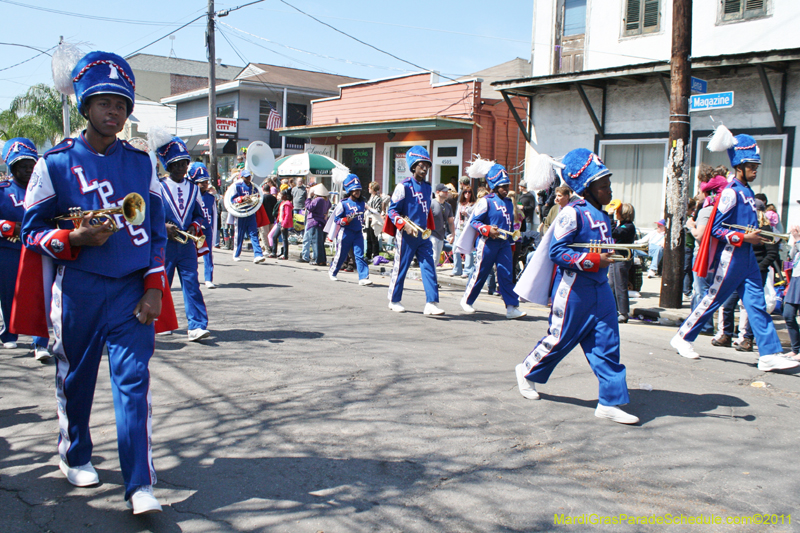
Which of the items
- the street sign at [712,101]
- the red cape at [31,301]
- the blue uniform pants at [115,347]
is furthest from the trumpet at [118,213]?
the street sign at [712,101]

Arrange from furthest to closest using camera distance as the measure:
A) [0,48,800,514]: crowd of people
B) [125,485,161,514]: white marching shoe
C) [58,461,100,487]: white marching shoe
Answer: [58,461,100,487]: white marching shoe < [0,48,800,514]: crowd of people < [125,485,161,514]: white marching shoe

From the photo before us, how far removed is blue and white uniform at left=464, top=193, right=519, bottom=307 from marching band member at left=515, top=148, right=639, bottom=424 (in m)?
3.85

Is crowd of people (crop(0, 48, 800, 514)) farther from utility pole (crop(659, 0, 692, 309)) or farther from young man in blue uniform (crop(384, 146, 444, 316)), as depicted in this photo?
utility pole (crop(659, 0, 692, 309))

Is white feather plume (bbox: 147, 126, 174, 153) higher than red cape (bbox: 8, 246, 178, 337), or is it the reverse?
white feather plume (bbox: 147, 126, 174, 153)

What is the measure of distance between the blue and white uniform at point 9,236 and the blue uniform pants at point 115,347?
9.97 ft

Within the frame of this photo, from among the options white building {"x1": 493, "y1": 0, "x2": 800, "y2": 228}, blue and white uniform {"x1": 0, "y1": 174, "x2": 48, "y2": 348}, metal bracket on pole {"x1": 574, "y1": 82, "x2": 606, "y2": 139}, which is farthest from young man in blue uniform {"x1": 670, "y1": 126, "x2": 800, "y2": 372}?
metal bracket on pole {"x1": 574, "y1": 82, "x2": 606, "y2": 139}

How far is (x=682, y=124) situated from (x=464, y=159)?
1143cm

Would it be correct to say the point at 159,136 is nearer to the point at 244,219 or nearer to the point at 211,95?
the point at 244,219

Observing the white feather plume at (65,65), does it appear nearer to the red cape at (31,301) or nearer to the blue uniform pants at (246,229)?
the red cape at (31,301)

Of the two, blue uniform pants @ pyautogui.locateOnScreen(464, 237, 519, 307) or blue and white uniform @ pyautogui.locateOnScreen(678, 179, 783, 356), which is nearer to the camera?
blue and white uniform @ pyautogui.locateOnScreen(678, 179, 783, 356)

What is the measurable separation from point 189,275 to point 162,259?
12.1 feet

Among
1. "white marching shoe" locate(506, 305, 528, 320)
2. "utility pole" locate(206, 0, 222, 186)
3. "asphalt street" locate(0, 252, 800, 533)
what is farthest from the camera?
"utility pole" locate(206, 0, 222, 186)

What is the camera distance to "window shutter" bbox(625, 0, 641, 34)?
50.6 ft

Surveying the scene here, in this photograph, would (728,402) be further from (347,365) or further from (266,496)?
(266,496)
